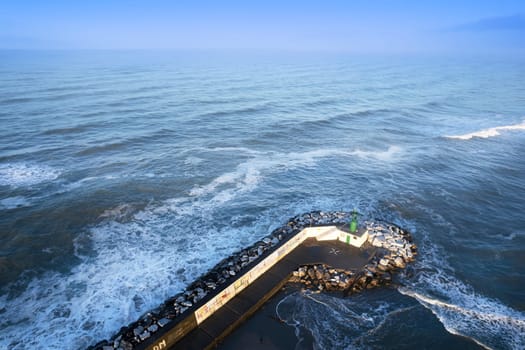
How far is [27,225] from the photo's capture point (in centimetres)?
2794

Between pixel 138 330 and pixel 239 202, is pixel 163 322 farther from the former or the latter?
pixel 239 202

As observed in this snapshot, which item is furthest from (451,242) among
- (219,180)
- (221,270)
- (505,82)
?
(505,82)

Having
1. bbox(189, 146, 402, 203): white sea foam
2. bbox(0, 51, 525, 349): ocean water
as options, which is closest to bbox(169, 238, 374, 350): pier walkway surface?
bbox(0, 51, 525, 349): ocean water

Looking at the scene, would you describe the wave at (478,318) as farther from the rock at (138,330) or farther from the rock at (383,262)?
the rock at (138,330)

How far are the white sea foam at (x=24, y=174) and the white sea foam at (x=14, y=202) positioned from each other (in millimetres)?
3294

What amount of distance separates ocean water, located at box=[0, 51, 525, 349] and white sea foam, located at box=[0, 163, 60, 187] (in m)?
Result: 0.25

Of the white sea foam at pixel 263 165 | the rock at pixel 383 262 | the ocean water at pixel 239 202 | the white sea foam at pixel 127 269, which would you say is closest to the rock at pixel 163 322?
the white sea foam at pixel 127 269

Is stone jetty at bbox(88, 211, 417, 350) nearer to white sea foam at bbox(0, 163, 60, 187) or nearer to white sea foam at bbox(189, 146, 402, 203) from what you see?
white sea foam at bbox(189, 146, 402, 203)

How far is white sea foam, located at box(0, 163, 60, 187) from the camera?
3526 centimetres

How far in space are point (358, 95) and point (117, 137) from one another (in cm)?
6677

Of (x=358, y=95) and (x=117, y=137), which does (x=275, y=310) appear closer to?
(x=117, y=137)

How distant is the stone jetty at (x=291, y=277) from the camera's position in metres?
17.3

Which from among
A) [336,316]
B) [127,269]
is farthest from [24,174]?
[336,316]

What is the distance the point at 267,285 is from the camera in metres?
20.0
